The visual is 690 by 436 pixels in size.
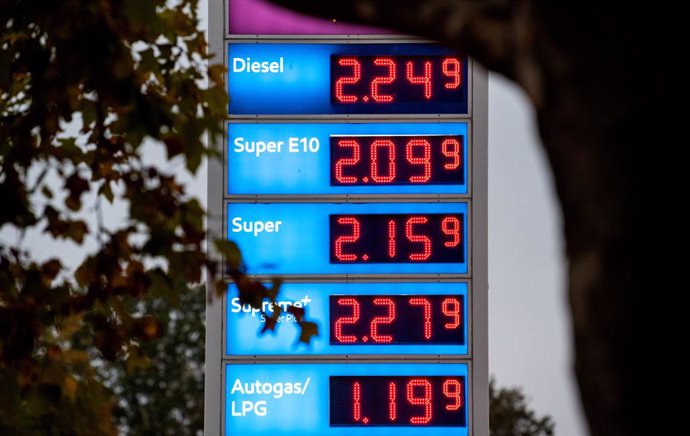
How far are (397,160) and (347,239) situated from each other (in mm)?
642

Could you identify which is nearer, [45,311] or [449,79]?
[45,311]

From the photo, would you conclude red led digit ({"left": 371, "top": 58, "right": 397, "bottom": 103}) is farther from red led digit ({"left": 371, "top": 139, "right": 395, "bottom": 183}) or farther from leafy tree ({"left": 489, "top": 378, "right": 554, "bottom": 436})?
leafy tree ({"left": 489, "top": 378, "right": 554, "bottom": 436})

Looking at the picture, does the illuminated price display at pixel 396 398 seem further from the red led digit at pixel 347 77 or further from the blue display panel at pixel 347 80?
the red led digit at pixel 347 77

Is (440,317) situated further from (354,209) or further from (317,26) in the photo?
(317,26)

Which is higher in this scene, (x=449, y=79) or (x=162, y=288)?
(x=449, y=79)

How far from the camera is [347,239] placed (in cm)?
1270

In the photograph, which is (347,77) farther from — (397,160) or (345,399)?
(345,399)

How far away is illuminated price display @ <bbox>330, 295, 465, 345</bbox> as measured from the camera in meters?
12.6

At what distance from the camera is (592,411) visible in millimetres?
3199

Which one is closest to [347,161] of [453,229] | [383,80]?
[383,80]

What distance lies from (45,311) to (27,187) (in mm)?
545

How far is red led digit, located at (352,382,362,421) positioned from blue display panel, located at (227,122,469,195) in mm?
1352

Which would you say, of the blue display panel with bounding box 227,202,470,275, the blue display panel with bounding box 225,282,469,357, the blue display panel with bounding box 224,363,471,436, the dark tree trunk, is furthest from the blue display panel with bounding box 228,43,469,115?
the dark tree trunk

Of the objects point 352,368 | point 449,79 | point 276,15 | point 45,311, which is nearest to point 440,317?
point 352,368
